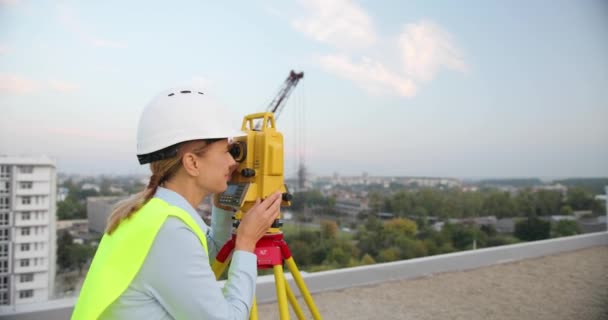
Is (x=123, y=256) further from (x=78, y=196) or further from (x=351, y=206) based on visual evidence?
(x=351, y=206)

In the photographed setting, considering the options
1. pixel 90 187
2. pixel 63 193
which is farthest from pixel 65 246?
pixel 90 187

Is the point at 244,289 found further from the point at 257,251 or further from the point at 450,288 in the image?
the point at 450,288

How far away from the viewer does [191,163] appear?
38.0 inches

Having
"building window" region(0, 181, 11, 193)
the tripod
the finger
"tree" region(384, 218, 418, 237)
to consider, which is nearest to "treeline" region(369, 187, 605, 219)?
"tree" region(384, 218, 418, 237)

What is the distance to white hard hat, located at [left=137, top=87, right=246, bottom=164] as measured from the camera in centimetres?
94

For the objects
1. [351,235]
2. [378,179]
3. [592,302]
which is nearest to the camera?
[592,302]

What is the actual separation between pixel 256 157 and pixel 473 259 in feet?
12.5

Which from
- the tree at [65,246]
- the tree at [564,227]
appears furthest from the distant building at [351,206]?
the tree at [65,246]

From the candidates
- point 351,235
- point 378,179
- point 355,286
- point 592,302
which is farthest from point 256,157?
point 351,235

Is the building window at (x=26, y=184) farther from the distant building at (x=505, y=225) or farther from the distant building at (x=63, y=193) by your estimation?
the distant building at (x=505, y=225)

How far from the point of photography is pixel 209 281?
83 centimetres

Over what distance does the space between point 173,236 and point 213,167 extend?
238 mm

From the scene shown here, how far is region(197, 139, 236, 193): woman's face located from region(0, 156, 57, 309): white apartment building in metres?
7.80

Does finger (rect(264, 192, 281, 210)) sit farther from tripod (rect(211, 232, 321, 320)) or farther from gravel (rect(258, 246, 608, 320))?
gravel (rect(258, 246, 608, 320))
